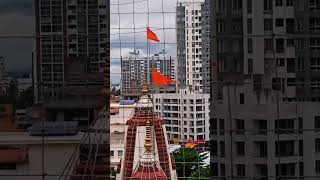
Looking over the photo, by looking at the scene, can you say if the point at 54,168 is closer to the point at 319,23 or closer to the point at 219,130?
the point at 219,130

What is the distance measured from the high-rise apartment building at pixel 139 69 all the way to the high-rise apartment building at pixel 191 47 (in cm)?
5

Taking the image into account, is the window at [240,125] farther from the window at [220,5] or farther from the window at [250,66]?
the window at [220,5]

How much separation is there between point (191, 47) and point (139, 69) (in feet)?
0.71

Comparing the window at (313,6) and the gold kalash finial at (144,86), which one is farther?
the gold kalash finial at (144,86)

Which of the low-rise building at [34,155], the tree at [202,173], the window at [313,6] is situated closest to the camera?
the window at [313,6]

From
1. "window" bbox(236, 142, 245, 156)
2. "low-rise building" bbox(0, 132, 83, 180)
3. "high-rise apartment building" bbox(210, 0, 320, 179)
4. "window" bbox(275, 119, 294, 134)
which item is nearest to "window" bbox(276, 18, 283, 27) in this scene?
"high-rise apartment building" bbox(210, 0, 320, 179)

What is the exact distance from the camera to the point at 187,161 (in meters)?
2.12

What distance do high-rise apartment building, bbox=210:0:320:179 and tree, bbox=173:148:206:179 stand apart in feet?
0.51

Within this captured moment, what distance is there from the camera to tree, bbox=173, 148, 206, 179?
2.10 m

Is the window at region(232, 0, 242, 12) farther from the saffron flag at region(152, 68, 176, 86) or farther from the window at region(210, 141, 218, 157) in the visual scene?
the window at region(210, 141, 218, 157)

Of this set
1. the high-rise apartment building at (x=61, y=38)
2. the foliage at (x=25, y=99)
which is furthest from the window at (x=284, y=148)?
the foliage at (x=25, y=99)

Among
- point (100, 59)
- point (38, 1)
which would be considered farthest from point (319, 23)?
point (38, 1)

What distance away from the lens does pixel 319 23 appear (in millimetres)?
1903

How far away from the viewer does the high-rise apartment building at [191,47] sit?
203 cm
